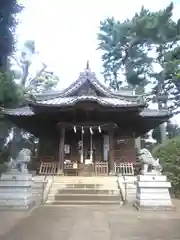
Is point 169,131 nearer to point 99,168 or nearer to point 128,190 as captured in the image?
point 99,168

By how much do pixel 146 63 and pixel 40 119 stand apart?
20144 millimetres

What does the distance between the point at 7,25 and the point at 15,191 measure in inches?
251

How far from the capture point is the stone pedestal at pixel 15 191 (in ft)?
31.5

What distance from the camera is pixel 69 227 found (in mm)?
6445

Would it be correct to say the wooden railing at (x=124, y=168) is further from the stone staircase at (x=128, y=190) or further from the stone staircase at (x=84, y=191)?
the stone staircase at (x=128, y=190)

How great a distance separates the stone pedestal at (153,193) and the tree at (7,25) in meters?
6.34

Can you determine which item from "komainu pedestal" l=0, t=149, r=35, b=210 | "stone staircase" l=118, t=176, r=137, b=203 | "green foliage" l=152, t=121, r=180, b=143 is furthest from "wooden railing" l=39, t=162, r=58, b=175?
"green foliage" l=152, t=121, r=180, b=143

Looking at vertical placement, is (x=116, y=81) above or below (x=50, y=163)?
above

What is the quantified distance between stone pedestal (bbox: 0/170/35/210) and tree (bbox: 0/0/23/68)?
536cm

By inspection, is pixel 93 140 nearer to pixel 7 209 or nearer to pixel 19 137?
pixel 7 209

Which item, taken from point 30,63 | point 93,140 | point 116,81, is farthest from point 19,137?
point 116,81

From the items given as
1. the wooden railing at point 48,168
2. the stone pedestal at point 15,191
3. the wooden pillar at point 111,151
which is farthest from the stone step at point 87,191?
the wooden railing at point 48,168

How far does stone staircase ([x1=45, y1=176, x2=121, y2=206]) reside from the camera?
36.2 feet

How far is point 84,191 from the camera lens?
39.0 feet
